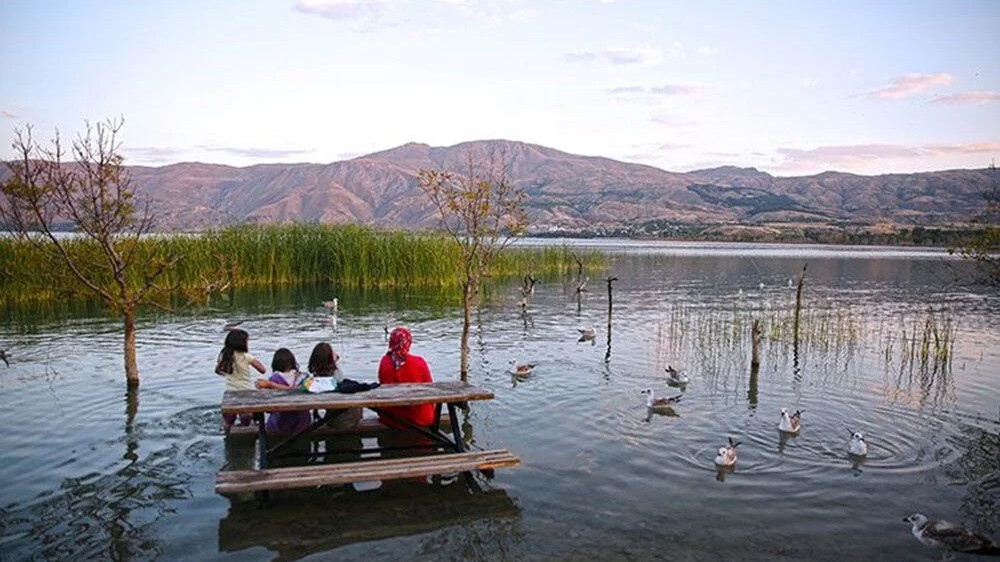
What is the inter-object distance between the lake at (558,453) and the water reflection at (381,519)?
0.03m

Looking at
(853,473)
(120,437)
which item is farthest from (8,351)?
(853,473)

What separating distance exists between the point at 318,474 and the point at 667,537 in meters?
3.84

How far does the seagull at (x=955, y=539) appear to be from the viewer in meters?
7.15

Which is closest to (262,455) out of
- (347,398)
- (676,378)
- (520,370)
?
(347,398)

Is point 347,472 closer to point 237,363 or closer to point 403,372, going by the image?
point 403,372

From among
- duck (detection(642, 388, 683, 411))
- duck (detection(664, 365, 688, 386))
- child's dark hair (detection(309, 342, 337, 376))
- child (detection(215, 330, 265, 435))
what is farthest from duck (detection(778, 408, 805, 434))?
child (detection(215, 330, 265, 435))

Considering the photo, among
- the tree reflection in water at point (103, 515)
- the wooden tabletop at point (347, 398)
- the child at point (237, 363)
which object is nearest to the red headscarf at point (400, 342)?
the wooden tabletop at point (347, 398)

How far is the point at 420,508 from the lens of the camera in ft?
26.3

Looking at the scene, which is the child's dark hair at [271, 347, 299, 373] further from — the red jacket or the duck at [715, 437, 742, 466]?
the duck at [715, 437, 742, 466]

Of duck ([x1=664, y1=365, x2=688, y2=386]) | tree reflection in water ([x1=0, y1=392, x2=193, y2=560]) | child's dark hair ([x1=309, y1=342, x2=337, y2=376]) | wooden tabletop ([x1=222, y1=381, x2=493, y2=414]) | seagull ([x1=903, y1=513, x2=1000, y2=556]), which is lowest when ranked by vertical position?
seagull ([x1=903, y1=513, x2=1000, y2=556])

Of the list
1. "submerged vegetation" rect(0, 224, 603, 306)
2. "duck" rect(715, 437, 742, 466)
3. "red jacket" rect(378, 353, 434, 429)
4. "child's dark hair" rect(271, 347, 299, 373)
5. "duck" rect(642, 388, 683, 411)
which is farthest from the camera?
"submerged vegetation" rect(0, 224, 603, 306)

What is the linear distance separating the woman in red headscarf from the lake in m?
1.17

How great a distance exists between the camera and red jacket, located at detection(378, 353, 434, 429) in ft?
31.8

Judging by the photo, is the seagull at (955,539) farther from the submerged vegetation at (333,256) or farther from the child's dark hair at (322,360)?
the submerged vegetation at (333,256)
